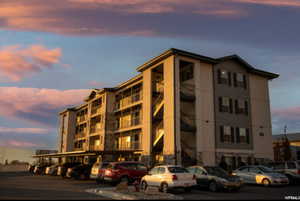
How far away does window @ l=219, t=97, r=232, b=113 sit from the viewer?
106 ft

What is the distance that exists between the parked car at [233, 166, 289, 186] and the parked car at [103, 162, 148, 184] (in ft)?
24.1

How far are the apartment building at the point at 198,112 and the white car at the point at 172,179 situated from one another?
1082cm

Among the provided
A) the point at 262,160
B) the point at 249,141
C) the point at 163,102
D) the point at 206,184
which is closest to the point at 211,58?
the point at 163,102

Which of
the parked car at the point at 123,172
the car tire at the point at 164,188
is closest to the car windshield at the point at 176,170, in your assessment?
the car tire at the point at 164,188

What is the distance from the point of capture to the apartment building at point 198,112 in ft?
98.2

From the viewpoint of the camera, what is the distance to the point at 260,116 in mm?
34875

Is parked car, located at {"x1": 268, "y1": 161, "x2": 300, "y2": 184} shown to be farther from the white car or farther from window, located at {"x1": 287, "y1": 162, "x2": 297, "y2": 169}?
the white car

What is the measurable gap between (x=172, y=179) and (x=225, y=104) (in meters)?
18.4

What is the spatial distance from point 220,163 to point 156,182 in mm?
13778

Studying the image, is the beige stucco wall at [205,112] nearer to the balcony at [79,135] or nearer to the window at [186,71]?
the window at [186,71]

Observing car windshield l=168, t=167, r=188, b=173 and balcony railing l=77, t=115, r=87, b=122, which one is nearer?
car windshield l=168, t=167, r=188, b=173

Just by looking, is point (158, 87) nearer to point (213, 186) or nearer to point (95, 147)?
point (95, 147)

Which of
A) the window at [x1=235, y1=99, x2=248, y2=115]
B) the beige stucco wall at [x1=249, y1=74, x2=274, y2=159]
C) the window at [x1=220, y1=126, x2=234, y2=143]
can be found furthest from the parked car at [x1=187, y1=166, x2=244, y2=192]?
the beige stucco wall at [x1=249, y1=74, x2=274, y2=159]

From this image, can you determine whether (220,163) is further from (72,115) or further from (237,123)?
(72,115)
